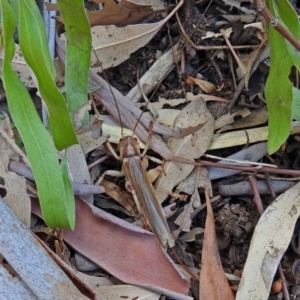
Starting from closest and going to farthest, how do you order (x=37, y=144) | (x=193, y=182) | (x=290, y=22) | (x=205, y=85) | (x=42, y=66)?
(x=42, y=66) → (x=37, y=144) → (x=290, y=22) → (x=193, y=182) → (x=205, y=85)

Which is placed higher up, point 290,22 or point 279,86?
point 290,22

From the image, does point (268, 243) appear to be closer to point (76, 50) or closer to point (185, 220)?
point (185, 220)

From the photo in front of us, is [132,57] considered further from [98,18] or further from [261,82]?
[261,82]

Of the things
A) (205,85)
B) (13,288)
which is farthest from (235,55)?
(13,288)

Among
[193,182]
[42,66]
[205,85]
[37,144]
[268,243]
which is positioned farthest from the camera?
[205,85]

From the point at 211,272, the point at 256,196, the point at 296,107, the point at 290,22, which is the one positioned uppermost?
the point at 290,22

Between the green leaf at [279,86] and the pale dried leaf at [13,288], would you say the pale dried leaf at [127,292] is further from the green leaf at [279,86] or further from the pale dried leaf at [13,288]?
the green leaf at [279,86]
